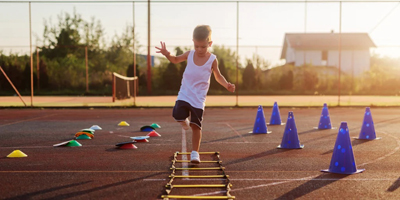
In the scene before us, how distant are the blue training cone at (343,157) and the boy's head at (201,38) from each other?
2.13 meters

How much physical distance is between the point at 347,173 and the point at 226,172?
1.55 m

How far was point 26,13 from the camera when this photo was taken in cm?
2073

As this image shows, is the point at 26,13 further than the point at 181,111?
Yes

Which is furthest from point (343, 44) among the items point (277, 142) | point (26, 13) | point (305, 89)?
point (277, 142)

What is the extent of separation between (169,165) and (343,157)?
7.74 ft

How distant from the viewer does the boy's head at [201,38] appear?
22.5ft

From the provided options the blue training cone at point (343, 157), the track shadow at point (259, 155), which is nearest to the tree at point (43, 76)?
the track shadow at point (259, 155)

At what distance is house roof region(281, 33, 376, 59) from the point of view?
2191 inches

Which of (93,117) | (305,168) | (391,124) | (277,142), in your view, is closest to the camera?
(305,168)

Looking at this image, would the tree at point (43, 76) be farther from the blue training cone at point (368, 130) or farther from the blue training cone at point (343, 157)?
the blue training cone at point (343, 157)

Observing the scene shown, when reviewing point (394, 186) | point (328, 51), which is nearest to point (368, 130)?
point (394, 186)

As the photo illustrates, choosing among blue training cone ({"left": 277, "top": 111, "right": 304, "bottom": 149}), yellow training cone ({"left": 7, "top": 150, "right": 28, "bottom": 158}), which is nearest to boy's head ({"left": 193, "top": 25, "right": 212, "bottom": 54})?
blue training cone ({"left": 277, "top": 111, "right": 304, "bottom": 149})

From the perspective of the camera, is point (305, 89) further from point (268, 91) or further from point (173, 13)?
point (173, 13)

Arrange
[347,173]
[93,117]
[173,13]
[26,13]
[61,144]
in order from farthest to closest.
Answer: [173,13] → [26,13] → [93,117] → [61,144] → [347,173]
